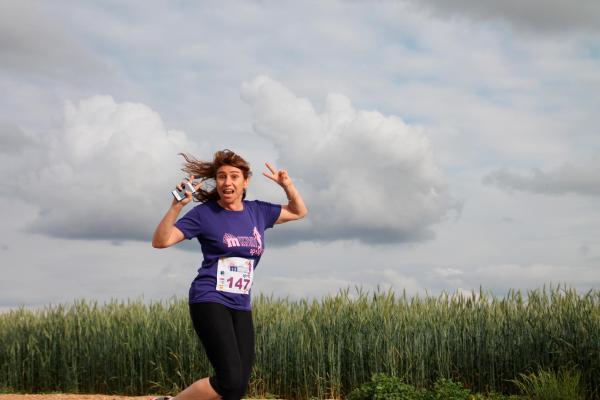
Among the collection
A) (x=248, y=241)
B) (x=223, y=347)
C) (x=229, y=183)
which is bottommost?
(x=223, y=347)

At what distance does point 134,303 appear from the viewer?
41.2 feet

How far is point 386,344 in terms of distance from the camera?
9945 millimetres

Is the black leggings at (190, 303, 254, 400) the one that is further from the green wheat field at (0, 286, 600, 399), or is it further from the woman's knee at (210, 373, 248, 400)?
the green wheat field at (0, 286, 600, 399)

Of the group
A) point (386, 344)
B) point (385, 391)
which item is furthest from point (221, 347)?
point (386, 344)

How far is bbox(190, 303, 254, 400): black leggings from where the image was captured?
5.25 meters

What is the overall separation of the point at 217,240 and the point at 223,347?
796mm

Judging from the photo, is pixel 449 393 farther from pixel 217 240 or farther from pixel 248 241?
pixel 217 240

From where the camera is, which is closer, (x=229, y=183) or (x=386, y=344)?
(x=229, y=183)

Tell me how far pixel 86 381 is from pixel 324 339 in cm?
421

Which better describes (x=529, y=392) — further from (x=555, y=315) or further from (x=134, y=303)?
(x=134, y=303)

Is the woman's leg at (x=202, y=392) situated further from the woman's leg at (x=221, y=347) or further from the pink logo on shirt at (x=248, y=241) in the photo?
the pink logo on shirt at (x=248, y=241)

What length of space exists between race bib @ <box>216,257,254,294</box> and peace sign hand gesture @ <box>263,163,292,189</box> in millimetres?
869

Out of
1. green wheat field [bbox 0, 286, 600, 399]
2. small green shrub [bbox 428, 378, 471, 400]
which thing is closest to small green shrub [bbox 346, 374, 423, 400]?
small green shrub [bbox 428, 378, 471, 400]

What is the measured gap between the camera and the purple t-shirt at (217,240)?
5.41m
